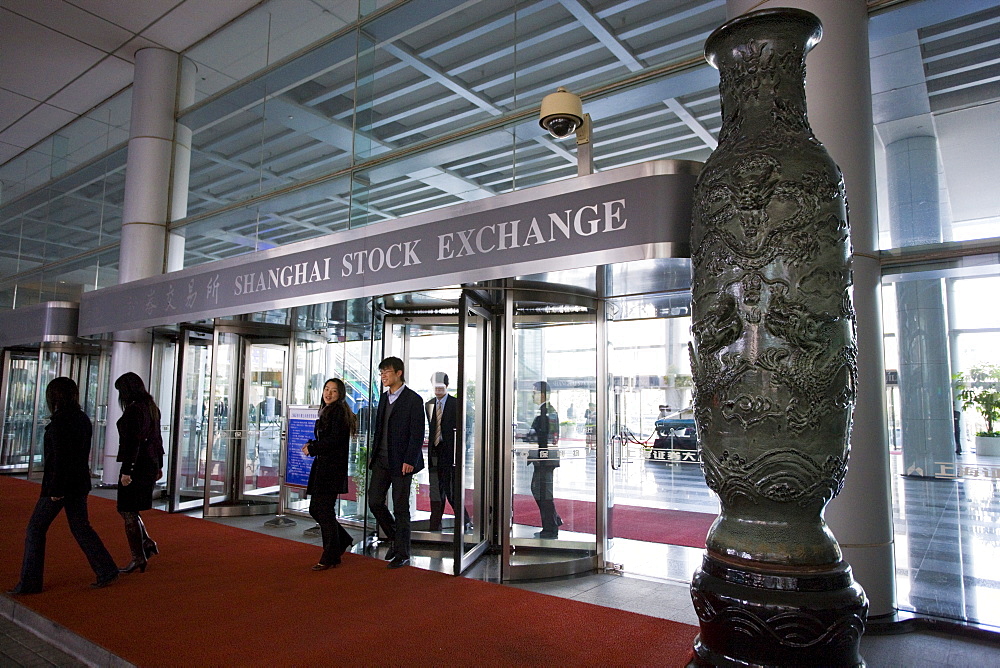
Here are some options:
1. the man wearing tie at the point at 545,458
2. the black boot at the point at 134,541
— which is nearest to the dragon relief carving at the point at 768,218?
the man wearing tie at the point at 545,458

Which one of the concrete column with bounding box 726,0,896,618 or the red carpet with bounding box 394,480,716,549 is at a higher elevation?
the concrete column with bounding box 726,0,896,618

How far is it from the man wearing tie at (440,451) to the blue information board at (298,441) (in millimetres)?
1677

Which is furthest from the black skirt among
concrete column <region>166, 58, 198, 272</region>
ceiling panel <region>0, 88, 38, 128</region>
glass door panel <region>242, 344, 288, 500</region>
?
ceiling panel <region>0, 88, 38, 128</region>

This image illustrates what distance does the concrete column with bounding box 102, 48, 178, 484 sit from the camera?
934 cm

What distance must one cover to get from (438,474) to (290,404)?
2.66 meters

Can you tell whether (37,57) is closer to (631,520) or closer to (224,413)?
(224,413)

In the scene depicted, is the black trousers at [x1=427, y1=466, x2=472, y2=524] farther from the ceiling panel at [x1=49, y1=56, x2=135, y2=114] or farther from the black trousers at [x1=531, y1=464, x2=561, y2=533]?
the ceiling panel at [x1=49, y1=56, x2=135, y2=114]

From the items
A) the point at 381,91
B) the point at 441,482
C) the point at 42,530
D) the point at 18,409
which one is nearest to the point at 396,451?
the point at 441,482

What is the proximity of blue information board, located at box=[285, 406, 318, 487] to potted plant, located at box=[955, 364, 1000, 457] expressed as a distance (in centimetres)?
585

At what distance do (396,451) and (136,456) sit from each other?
6.04 feet

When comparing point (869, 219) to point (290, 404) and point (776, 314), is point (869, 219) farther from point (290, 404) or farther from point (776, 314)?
point (290, 404)

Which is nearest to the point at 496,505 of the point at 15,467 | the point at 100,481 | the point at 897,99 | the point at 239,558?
the point at 239,558

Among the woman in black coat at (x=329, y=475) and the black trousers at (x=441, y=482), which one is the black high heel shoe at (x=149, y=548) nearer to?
the woman in black coat at (x=329, y=475)

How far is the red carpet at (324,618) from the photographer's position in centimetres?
322
